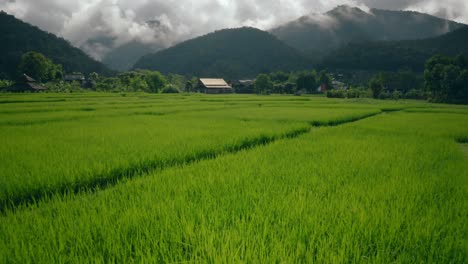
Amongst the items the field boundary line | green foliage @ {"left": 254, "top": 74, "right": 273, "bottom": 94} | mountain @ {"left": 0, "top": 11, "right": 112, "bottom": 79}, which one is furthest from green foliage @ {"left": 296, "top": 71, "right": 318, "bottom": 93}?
mountain @ {"left": 0, "top": 11, "right": 112, "bottom": 79}

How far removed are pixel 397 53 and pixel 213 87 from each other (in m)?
62.2

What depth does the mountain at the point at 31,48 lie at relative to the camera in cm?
6475

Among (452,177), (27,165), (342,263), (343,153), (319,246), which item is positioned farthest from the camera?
(343,153)

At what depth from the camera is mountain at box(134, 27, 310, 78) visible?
148 metres

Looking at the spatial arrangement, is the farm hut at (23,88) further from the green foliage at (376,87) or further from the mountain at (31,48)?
the green foliage at (376,87)

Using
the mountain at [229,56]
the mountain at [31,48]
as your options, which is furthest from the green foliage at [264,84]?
the mountain at [229,56]

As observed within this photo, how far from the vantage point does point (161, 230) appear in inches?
65.9

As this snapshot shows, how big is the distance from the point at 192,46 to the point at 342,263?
195 meters

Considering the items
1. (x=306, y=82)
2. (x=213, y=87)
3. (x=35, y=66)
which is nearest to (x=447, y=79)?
(x=306, y=82)

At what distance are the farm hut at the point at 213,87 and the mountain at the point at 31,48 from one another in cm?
4487

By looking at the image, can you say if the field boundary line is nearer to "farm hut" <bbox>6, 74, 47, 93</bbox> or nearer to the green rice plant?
the green rice plant

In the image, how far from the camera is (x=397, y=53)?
277ft

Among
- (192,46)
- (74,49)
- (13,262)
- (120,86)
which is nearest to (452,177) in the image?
(13,262)

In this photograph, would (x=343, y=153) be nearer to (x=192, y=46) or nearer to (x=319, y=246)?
(x=319, y=246)
